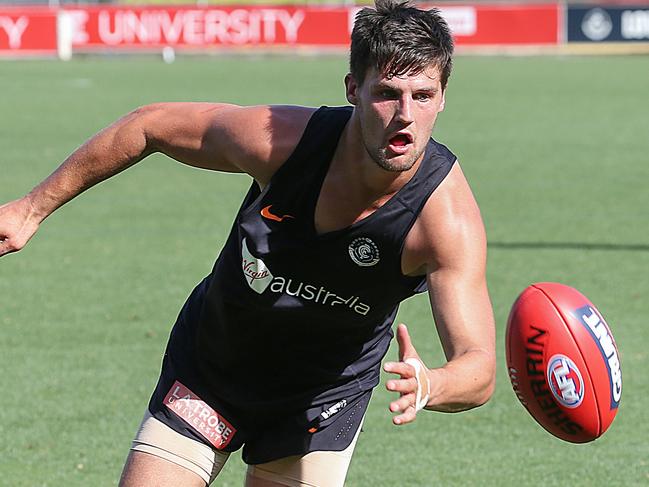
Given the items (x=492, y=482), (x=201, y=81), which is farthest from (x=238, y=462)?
(x=201, y=81)

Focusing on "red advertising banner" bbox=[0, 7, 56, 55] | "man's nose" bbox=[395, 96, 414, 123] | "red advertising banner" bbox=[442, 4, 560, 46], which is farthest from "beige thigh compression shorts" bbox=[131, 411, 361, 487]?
"red advertising banner" bbox=[0, 7, 56, 55]

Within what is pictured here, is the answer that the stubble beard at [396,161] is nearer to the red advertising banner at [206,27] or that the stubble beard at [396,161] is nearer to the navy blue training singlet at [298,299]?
the navy blue training singlet at [298,299]

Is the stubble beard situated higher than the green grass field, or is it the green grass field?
the stubble beard

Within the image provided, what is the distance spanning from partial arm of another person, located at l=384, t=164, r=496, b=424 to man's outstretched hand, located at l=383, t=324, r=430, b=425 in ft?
0.30

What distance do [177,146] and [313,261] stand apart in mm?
654

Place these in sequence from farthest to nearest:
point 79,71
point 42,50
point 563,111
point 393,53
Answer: point 42,50 < point 79,71 < point 563,111 < point 393,53

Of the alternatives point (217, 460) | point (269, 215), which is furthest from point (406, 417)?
point (217, 460)

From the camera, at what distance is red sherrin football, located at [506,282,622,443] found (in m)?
4.75

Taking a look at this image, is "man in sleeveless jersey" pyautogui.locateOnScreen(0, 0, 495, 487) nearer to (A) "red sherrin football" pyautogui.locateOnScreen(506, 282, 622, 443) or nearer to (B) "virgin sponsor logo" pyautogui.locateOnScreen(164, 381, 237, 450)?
(B) "virgin sponsor logo" pyautogui.locateOnScreen(164, 381, 237, 450)

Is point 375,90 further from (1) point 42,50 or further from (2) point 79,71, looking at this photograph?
(1) point 42,50

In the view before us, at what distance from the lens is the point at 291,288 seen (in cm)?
457

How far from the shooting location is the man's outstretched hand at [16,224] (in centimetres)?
488

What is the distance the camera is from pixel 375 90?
4207 millimetres

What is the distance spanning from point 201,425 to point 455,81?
26.8 meters
